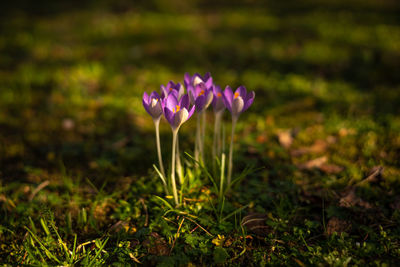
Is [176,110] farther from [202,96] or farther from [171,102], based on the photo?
[202,96]

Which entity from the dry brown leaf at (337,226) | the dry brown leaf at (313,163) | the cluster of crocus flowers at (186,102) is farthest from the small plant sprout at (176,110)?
the dry brown leaf at (313,163)

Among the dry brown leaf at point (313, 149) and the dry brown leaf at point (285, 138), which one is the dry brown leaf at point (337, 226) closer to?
the dry brown leaf at point (313, 149)

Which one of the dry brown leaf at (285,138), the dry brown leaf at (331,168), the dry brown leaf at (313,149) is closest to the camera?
the dry brown leaf at (331,168)

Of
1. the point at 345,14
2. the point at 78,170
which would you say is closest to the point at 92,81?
the point at 78,170

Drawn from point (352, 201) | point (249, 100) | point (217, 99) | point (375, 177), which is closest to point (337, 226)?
point (352, 201)

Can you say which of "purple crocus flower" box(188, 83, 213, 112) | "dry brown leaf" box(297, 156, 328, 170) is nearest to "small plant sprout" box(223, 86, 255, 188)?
"purple crocus flower" box(188, 83, 213, 112)
